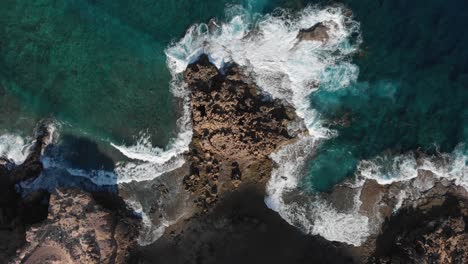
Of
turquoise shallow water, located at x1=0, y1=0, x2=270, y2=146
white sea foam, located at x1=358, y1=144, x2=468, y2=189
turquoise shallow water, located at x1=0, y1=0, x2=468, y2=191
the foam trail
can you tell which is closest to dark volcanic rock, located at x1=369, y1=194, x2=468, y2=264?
white sea foam, located at x1=358, y1=144, x2=468, y2=189

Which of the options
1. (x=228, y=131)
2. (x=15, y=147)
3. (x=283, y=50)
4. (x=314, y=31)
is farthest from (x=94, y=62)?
(x=314, y=31)

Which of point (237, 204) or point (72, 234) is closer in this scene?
point (72, 234)

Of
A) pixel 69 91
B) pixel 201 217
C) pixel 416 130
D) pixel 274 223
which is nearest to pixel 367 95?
pixel 416 130

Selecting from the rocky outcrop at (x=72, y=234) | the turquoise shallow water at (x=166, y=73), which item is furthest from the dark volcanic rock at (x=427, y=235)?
the rocky outcrop at (x=72, y=234)

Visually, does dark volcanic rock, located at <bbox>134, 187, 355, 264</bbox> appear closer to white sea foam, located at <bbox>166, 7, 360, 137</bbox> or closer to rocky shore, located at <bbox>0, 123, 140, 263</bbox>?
rocky shore, located at <bbox>0, 123, 140, 263</bbox>

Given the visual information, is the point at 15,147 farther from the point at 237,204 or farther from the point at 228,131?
the point at 237,204

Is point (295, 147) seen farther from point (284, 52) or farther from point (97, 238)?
point (97, 238)

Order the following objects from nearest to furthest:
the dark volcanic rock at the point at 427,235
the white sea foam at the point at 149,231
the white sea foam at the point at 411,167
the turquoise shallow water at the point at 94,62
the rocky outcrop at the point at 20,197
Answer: the dark volcanic rock at the point at 427,235 → the rocky outcrop at the point at 20,197 → the white sea foam at the point at 411,167 → the white sea foam at the point at 149,231 → the turquoise shallow water at the point at 94,62

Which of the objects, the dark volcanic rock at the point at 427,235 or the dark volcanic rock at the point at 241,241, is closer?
the dark volcanic rock at the point at 427,235

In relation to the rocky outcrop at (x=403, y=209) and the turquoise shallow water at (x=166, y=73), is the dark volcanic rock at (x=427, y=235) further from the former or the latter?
the turquoise shallow water at (x=166, y=73)
